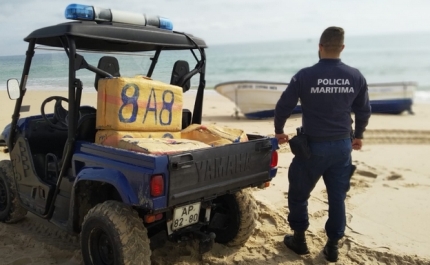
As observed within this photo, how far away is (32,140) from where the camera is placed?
3.97 m

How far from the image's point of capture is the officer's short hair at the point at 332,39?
339 centimetres

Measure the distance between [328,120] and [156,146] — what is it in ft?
4.60

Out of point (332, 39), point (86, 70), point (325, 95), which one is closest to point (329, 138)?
point (325, 95)

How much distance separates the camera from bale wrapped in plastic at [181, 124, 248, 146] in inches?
131

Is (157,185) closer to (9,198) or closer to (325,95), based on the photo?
(325,95)

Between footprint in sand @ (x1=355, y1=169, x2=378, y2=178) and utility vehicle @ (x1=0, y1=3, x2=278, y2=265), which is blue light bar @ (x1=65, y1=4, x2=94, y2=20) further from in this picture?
footprint in sand @ (x1=355, y1=169, x2=378, y2=178)

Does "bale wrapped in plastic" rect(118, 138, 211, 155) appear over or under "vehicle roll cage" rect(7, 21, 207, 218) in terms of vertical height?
under

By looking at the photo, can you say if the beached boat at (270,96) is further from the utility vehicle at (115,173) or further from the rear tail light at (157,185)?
the rear tail light at (157,185)

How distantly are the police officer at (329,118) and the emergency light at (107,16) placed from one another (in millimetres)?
1308

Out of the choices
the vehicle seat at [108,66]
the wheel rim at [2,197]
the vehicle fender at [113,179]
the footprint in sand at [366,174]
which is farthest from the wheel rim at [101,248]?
the footprint in sand at [366,174]

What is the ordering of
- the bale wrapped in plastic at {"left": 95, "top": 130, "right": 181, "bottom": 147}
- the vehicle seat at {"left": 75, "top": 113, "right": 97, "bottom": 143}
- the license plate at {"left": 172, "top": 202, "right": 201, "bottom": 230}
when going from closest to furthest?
Answer: the license plate at {"left": 172, "top": 202, "right": 201, "bottom": 230}, the bale wrapped in plastic at {"left": 95, "top": 130, "right": 181, "bottom": 147}, the vehicle seat at {"left": 75, "top": 113, "right": 97, "bottom": 143}

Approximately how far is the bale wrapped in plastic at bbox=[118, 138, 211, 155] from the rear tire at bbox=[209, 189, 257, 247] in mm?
784

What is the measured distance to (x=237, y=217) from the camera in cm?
371

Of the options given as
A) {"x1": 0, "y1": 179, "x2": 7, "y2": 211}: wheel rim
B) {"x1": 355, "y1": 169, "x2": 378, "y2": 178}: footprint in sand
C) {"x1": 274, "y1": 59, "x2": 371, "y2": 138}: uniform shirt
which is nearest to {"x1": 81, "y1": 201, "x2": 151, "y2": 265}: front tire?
{"x1": 274, "y1": 59, "x2": 371, "y2": 138}: uniform shirt
